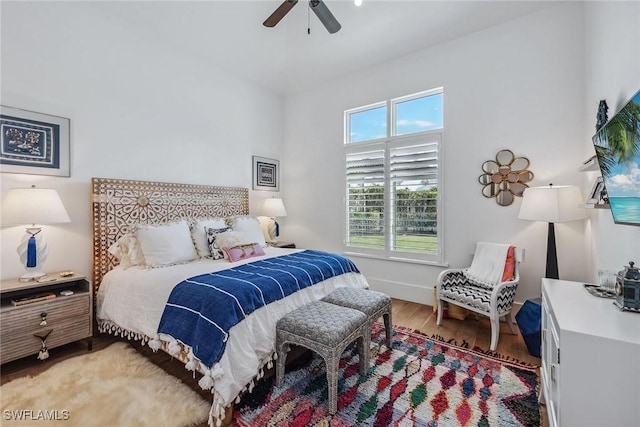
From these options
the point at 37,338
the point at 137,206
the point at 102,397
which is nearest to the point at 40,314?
the point at 37,338

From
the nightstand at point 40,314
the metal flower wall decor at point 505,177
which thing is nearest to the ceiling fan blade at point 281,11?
the metal flower wall decor at point 505,177

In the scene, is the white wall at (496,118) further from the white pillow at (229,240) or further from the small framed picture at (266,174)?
the white pillow at (229,240)

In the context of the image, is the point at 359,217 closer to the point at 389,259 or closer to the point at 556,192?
the point at 389,259

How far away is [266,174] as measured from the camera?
15.0 feet

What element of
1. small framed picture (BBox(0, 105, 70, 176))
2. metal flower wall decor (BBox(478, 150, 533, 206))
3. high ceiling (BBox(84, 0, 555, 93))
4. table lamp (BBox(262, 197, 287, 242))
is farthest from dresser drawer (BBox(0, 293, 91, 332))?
metal flower wall decor (BBox(478, 150, 533, 206))

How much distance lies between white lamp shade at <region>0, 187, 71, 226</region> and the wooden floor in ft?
3.66

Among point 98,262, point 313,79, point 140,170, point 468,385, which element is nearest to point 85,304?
point 98,262

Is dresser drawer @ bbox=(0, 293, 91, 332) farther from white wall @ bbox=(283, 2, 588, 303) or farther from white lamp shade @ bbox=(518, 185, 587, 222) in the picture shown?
white lamp shade @ bbox=(518, 185, 587, 222)

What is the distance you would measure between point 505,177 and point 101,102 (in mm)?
4280

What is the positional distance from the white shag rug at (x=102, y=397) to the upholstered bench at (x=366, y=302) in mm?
1120

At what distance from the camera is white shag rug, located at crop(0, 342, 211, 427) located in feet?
5.17

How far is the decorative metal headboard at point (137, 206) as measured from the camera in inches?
105

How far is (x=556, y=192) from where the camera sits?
7.63 feet

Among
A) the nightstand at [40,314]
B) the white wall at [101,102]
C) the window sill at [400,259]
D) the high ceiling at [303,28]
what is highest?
the high ceiling at [303,28]
